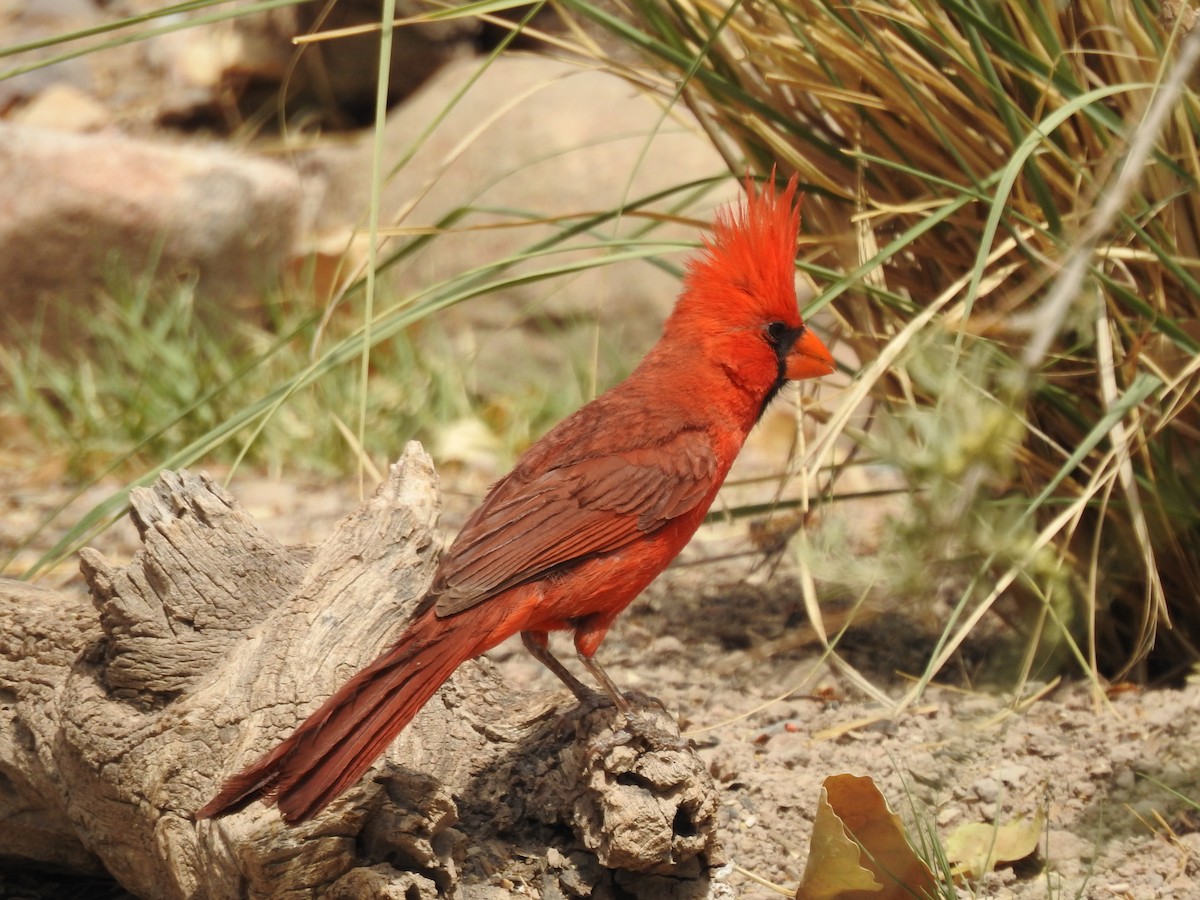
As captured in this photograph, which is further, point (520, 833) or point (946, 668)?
point (946, 668)

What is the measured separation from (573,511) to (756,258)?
585mm

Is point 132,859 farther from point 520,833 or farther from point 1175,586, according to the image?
point 1175,586

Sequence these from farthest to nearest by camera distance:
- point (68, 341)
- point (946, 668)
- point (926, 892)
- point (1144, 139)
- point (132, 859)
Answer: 1. point (68, 341)
2. point (946, 668)
3. point (132, 859)
4. point (926, 892)
5. point (1144, 139)

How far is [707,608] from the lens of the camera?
3.34m

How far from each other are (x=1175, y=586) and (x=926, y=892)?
1091 millimetres

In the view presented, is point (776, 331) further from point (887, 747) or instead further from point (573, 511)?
point (887, 747)

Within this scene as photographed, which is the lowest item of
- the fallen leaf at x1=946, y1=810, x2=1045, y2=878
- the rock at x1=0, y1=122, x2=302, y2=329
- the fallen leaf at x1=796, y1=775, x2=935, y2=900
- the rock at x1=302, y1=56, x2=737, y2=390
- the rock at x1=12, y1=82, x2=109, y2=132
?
the fallen leaf at x1=946, y1=810, x2=1045, y2=878

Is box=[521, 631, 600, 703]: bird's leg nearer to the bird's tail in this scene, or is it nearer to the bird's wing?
the bird's wing

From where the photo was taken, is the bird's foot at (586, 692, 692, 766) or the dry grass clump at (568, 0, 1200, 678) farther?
the dry grass clump at (568, 0, 1200, 678)

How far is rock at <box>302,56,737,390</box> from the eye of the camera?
5.06m

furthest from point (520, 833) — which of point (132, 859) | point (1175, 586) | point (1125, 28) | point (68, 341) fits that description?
point (68, 341)

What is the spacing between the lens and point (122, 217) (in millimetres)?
4945

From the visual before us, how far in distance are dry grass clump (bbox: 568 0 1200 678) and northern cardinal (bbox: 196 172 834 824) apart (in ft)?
0.54

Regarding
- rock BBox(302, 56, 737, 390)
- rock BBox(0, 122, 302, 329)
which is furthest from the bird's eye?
rock BBox(0, 122, 302, 329)
